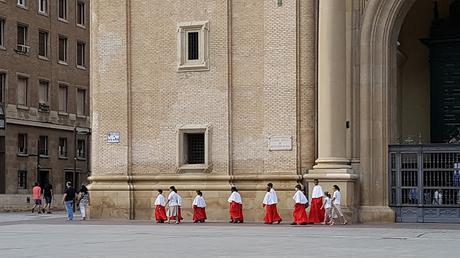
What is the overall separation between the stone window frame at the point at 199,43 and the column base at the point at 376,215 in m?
7.99

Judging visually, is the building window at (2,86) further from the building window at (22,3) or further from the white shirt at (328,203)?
the white shirt at (328,203)

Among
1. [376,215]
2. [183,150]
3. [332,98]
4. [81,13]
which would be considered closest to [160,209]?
[183,150]

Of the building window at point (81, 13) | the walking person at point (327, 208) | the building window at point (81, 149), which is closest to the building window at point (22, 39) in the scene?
the building window at point (81, 13)

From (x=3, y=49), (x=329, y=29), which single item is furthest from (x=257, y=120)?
(x=3, y=49)

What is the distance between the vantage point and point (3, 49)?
197ft

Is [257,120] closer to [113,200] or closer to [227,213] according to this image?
[227,213]

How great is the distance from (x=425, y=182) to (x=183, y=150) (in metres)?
9.03

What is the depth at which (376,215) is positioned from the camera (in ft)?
110

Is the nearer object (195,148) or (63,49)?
(195,148)

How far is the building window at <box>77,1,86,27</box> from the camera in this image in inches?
2749

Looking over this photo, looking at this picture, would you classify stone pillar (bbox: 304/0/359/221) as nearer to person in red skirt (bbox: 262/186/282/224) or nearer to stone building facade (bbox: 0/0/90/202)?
person in red skirt (bbox: 262/186/282/224)

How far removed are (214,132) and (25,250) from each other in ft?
53.2

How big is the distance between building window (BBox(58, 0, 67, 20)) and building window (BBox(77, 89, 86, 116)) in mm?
5544

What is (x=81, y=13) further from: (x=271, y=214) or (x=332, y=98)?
(x=271, y=214)
